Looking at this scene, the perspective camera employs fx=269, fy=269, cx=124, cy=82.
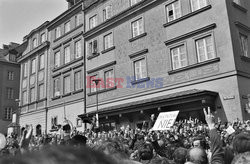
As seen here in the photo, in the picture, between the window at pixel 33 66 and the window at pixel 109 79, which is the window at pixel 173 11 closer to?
the window at pixel 109 79

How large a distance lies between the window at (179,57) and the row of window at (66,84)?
36.5 ft

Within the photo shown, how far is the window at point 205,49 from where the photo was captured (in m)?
17.2

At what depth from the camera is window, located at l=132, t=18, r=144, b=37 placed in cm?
2211

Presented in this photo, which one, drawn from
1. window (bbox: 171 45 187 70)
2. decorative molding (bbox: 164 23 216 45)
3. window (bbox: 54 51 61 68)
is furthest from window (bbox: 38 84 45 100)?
window (bbox: 171 45 187 70)

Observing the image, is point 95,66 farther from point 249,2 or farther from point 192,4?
point 249,2

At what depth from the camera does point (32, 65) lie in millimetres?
35438

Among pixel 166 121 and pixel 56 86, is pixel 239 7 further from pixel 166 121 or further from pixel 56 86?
pixel 56 86

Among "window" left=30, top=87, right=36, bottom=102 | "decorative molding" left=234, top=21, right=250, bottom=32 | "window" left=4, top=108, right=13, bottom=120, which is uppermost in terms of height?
"decorative molding" left=234, top=21, right=250, bottom=32

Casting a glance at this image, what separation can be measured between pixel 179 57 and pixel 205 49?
78.8 inches

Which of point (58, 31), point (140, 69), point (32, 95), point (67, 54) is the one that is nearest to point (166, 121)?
point (140, 69)

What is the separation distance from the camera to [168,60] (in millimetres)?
19281

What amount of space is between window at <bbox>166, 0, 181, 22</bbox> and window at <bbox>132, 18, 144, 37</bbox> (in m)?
2.74

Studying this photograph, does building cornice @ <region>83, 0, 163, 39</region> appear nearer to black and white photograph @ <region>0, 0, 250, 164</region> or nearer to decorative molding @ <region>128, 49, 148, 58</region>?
black and white photograph @ <region>0, 0, 250, 164</region>

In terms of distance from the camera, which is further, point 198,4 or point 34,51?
point 34,51
